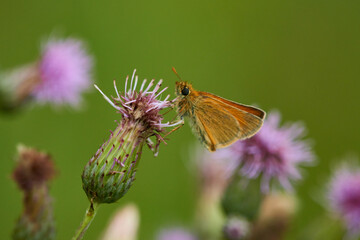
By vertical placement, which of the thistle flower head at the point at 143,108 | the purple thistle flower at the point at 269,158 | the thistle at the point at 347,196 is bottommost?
the thistle at the point at 347,196

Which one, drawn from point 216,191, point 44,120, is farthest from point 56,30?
point 216,191

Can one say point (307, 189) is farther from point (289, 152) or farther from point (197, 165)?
point (289, 152)

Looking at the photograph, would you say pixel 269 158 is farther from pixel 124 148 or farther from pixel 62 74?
pixel 62 74

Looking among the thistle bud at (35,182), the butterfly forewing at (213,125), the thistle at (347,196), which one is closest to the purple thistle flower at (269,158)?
the butterfly forewing at (213,125)

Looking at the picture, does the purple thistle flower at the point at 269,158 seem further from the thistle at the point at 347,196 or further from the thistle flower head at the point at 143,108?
the thistle flower head at the point at 143,108

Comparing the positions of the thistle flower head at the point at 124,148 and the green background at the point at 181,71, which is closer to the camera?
the thistle flower head at the point at 124,148

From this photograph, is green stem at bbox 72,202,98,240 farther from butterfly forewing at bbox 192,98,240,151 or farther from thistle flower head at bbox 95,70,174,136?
butterfly forewing at bbox 192,98,240,151

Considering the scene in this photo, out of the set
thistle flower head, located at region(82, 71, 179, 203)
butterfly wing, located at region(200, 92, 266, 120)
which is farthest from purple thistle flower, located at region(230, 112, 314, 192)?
thistle flower head, located at region(82, 71, 179, 203)
